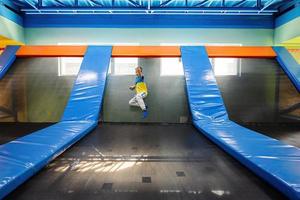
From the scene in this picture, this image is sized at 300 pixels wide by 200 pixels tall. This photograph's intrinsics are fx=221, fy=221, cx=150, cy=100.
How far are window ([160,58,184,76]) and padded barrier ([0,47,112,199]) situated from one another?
3.47ft

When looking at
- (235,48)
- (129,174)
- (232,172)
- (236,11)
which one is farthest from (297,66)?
(129,174)

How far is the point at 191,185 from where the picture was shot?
156cm

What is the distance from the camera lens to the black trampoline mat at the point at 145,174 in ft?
4.72

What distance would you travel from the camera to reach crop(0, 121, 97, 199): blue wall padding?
1.46m

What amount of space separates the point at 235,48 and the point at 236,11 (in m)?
1.84

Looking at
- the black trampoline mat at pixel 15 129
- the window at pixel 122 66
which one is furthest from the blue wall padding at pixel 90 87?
the black trampoline mat at pixel 15 129

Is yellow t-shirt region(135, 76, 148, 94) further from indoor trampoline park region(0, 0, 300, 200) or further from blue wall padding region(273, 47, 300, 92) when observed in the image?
blue wall padding region(273, 47, 300, 92)

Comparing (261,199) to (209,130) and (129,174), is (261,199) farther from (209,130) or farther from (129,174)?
(209,130)

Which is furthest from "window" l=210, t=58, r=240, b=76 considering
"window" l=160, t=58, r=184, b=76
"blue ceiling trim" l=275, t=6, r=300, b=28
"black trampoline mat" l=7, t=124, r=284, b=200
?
"blue ceiling trim" l=275, t=6, r=300, b=28

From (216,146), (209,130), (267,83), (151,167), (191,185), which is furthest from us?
(267,83)

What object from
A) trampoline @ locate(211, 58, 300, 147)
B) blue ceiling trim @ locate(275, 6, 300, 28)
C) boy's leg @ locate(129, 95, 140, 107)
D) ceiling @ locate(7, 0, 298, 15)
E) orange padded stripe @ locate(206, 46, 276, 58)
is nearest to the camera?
trampoline @ locate(211, 58, 300, 147)

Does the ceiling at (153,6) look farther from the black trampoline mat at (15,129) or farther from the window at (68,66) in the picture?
the black trampoline mat at (15,129)

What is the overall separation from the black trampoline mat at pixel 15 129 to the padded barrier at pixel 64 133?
1.16 ft

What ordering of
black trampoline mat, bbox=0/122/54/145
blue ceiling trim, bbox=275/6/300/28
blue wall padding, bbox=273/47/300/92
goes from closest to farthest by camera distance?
black trampoline mat, bbox=0/122/54/145, blue wall padding, bbox=273/47/300/92, blue ceiling trim, bbox=275/6/300/28
